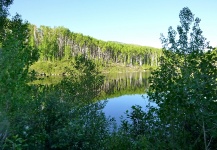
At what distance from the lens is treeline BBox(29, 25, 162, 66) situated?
155 m

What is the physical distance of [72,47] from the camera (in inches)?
6757

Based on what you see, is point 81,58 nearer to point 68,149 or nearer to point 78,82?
point 78,82

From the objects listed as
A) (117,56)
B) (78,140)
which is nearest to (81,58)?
(78,140)

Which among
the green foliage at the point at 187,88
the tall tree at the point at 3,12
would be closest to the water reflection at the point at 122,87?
the tall tree at the point at 3,12

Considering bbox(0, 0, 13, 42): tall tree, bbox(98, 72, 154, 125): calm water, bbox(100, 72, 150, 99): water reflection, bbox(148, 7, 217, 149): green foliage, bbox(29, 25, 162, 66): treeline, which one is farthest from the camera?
bbox(29, 25, 162, 66): treeline

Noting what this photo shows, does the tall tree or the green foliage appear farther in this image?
the tall tree

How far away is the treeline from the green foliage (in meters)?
142

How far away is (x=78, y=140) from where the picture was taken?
11438mm

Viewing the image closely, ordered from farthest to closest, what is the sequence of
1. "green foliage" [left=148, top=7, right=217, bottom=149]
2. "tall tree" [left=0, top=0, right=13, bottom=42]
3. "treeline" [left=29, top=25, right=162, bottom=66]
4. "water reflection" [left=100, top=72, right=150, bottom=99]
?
"treeline" [left=29, top=25, right=162, bottom=66] → "water reflection" [left=100, top=72, right=150, bottom=99] → "tall tree" [left=0, top=0, right=13, bottom=42] → "green foliage" [left=148, top=7, right=217, bottom=149]

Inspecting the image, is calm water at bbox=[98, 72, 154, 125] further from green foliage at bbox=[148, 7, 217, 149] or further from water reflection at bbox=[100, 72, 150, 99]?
green foliage at bbox=[148, 7, 217, 149]

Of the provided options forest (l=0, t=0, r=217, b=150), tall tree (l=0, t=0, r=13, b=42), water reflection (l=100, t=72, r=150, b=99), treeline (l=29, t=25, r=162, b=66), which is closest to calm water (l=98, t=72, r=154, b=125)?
water reflection (l=100, t=72, r=150, b=99)

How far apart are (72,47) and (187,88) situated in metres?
168

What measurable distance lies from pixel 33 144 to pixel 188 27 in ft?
23.6

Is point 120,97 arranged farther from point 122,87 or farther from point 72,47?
point 72,47
